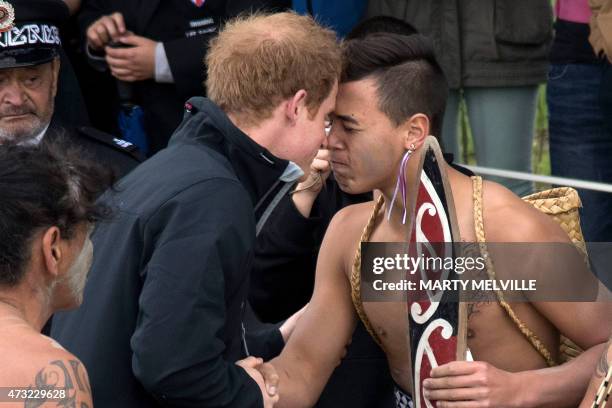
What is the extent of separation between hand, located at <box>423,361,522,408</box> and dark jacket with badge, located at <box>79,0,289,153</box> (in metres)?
2.25

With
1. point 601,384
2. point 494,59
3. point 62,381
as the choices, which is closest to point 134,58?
point 494,59

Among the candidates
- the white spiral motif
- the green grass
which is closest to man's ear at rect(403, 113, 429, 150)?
the white spiral motif

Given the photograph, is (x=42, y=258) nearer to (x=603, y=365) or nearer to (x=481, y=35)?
(x=603, y=365)

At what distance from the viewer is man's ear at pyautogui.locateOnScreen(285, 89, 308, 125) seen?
339cm

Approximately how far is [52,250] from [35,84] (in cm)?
226

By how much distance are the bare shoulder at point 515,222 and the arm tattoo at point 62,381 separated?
1.33 meters

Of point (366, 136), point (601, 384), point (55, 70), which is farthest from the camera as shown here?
point (55, 70)

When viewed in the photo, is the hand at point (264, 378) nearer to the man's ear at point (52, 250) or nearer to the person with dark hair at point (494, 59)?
the man's ear at point (52, 250)

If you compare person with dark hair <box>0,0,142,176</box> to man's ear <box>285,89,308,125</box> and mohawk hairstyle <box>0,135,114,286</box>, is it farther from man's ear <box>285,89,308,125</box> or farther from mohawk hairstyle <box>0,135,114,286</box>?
mohawk hairstyle <box>0,135,114,286</box>

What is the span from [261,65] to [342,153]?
57cm

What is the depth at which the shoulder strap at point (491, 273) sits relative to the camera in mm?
3453

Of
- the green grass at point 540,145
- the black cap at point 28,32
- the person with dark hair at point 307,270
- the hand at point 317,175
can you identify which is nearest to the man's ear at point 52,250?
the person with dark hair at point 307,270

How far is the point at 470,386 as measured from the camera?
10.8 ft

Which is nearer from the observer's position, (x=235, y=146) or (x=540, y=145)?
(x=235, y=146)
